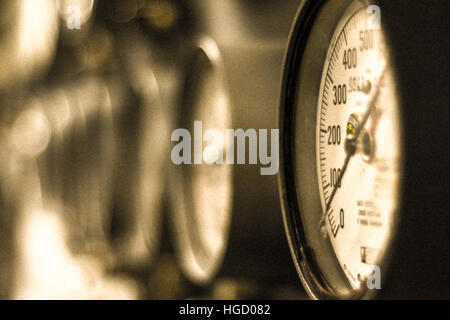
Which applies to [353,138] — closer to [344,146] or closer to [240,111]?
[344,146]

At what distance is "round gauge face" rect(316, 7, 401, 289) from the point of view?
67 cm

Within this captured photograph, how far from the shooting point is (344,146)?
0.79 metres

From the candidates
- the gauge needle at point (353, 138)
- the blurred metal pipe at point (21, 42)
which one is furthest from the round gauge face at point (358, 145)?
the blurred metal pipe at point (21, 42)

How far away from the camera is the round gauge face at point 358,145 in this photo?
2.19ft

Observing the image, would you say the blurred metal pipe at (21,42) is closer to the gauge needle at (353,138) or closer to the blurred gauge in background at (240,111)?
the blurred gauge in background at (240,111)

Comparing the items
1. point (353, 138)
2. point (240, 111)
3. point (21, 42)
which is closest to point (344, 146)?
point (353, 138)

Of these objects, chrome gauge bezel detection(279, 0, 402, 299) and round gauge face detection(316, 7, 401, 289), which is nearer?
round gauge face detection(316, 7, 401, 289)

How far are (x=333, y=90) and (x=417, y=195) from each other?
276 mm

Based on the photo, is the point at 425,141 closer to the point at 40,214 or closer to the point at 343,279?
the point at 343,279

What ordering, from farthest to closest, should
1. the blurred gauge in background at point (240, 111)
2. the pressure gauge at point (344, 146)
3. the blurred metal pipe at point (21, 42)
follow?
the blurred metal pipe at point (21, 42), the blurred gauge in background at point (240, 111), the pressure gauge at point (344, 146)

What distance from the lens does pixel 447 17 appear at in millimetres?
562

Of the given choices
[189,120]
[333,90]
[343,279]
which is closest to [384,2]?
[333,90]

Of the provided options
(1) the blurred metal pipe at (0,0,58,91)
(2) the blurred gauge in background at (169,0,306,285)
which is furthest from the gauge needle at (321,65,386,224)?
(1) the blurred metal pipe at (0,0,58,91)

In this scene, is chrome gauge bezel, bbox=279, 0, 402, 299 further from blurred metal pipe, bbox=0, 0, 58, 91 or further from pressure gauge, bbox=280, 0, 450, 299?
blurred metal pipe, bbox=0, 0, 58, 91
